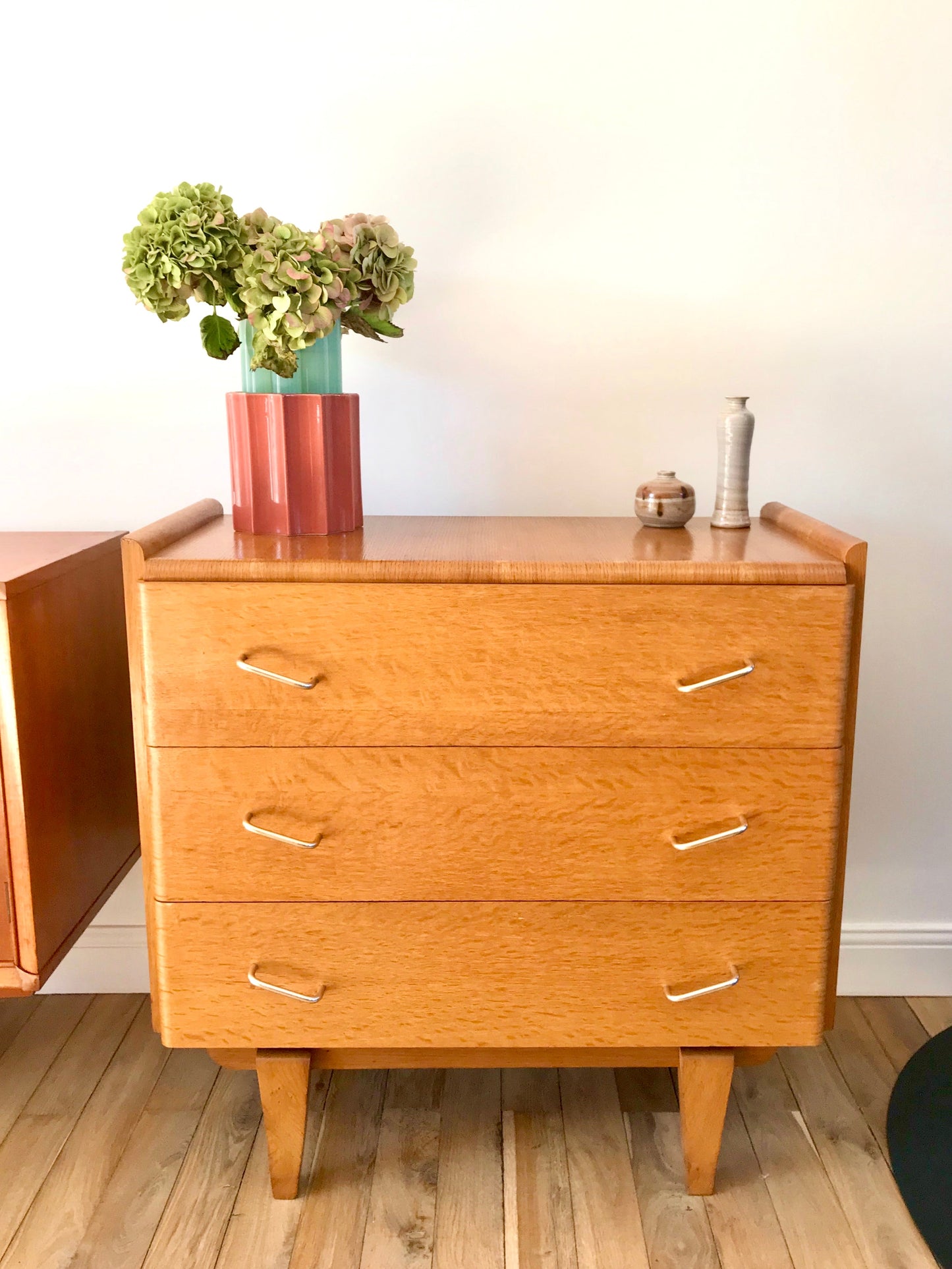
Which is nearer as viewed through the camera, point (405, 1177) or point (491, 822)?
point (491, 822)

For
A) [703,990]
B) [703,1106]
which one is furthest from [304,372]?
[703,1106]

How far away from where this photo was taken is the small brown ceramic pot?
1.41 meters


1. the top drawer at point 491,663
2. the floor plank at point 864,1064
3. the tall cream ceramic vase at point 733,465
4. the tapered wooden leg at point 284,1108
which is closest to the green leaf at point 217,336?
the top drawer at point 491,663

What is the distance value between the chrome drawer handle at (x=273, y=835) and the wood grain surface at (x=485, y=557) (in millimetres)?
284

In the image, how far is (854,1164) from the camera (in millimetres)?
1451

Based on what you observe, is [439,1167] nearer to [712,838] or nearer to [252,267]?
[712,838]

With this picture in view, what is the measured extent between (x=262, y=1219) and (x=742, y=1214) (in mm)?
615

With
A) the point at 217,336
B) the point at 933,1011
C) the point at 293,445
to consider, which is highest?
the point at 217,336

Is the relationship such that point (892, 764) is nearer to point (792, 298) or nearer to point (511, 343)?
point (792, 298)

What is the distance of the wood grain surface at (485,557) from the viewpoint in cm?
119

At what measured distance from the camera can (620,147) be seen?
1616 mm

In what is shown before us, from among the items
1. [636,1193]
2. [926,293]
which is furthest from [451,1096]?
[926,293]

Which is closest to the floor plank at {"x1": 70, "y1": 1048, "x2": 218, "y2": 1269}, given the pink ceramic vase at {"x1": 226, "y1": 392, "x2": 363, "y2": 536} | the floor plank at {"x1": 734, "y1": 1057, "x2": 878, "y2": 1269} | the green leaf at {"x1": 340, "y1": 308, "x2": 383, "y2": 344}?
the floor plank at {"x1": 734, "y1": 1057, "x2": 878, "y2": 1269}

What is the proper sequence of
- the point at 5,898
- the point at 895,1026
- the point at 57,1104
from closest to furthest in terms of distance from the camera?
the point at 5,898 → the point at 57,1104 → the point at 895,1026
